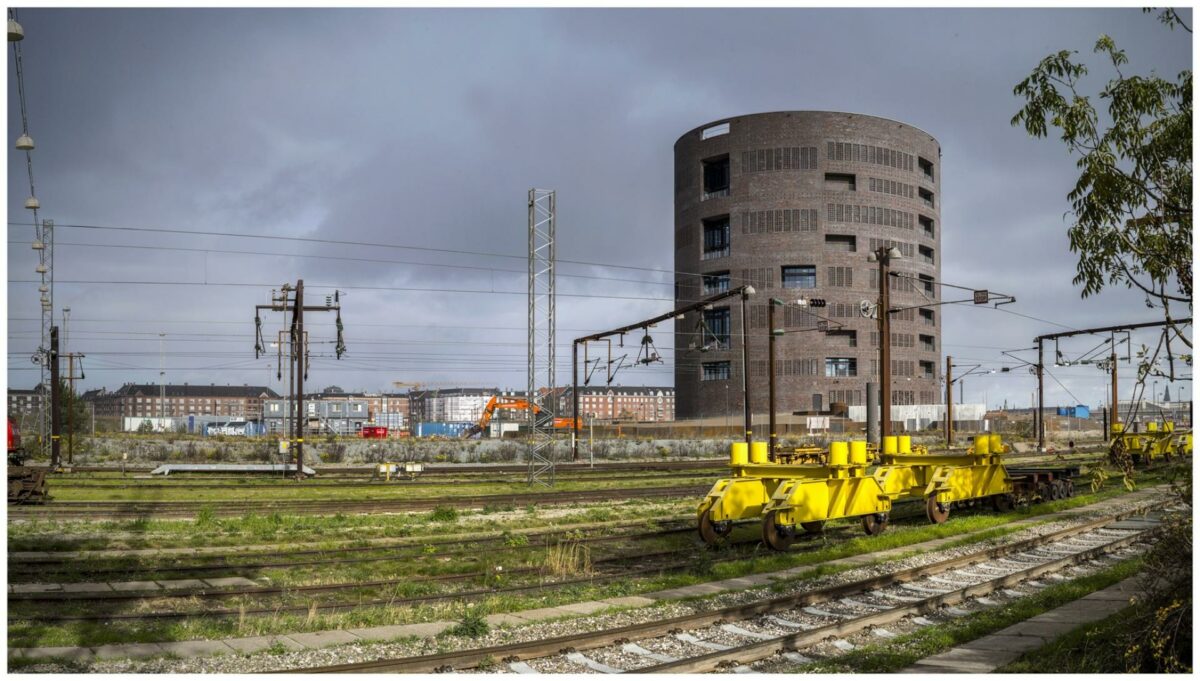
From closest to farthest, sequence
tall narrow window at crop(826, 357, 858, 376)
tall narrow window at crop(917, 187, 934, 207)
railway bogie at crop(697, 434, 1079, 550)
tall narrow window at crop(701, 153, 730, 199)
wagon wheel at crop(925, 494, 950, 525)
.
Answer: railway bogie at crop(697, 434, 1079, 550), wagon wheel at crop(925, 494, 950, 525), tall narrow window at crop(826, 357, 858, 376), tall narrow window at crop(701, 153, 730, 199), tall narrow window at crop(917, 187, 934, 207)

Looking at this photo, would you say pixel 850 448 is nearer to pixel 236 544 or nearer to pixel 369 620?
pixel 369 620

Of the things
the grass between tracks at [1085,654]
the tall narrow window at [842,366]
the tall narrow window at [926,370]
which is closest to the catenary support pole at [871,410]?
the grass between tracks at [1085,654]

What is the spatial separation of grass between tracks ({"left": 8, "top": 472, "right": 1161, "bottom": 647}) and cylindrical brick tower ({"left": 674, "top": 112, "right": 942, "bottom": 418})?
68091 mm

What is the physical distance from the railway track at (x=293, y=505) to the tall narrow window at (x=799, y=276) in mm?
59989

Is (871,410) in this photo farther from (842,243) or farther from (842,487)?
(842,243)

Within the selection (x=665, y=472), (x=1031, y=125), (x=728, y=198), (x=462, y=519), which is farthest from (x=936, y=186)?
(x=1031, y=125)

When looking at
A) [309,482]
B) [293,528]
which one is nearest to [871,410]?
[293,528]

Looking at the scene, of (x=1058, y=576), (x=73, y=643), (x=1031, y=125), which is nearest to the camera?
(x=1031, y=125)

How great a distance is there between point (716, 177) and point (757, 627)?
3374 inches

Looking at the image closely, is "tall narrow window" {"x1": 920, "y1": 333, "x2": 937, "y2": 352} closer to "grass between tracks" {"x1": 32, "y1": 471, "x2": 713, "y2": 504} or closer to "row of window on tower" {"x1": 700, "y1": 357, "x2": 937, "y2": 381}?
"row of window on tower" {"x1": 700, "y1": 357, "x2": 937, "y2": 381}

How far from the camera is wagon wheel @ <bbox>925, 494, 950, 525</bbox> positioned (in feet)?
65.8

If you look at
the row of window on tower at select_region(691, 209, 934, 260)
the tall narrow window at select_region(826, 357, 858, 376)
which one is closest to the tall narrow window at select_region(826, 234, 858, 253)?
the row of window on tower at select_region(691, 209, 934, 260)

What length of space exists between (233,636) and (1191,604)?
9.56 metres

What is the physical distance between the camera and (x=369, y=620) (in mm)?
11234
